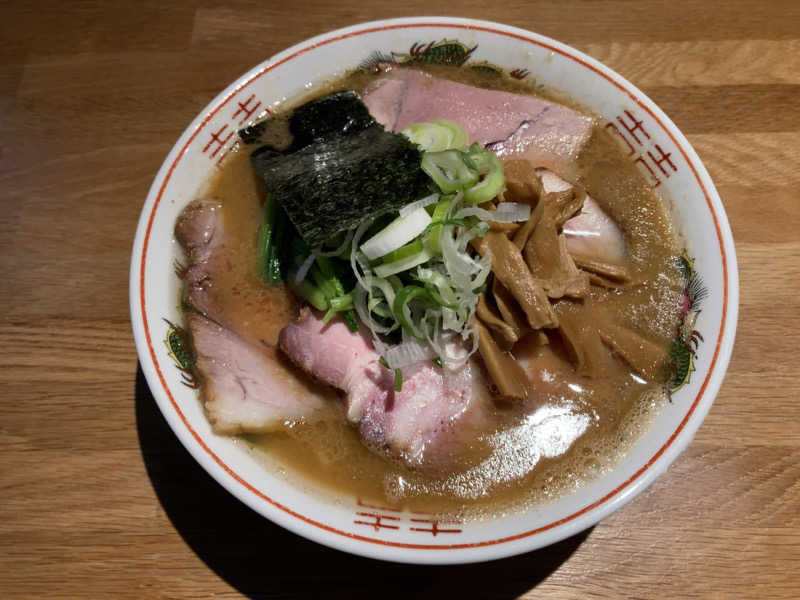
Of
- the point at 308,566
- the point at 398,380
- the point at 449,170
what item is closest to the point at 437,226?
the point at 449,170

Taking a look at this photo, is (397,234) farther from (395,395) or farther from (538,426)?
(538,426)

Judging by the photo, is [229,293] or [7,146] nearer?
[229,293]

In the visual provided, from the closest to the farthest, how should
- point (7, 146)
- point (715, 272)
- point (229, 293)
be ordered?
point (715, 272), point (229, 293), point (7, 146)

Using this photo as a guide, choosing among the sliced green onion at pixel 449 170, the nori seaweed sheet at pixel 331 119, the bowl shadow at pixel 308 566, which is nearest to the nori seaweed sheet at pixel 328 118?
the nori seaweed sheet at pixel 331 119

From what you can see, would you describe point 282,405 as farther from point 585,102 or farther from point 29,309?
point 585,102

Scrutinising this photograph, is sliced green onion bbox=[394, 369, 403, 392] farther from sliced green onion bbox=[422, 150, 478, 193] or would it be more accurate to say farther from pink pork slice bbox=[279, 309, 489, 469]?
sliced green onion bbox=[422, 150, 478, 193]

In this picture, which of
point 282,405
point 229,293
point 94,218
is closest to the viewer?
point 282,405

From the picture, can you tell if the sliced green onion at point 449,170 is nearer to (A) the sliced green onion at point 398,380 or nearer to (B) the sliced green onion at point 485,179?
(B) the sliced green onion at point 485,179

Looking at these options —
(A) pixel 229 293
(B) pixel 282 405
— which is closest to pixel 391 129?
(A) pixel 229 293
